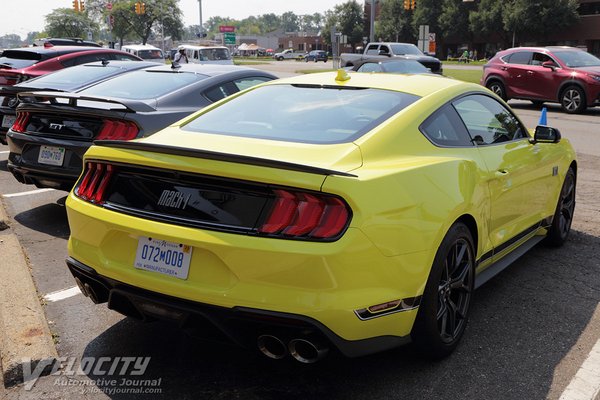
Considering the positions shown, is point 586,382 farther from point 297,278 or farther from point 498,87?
point 498,87

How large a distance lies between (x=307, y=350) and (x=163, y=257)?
0.81m

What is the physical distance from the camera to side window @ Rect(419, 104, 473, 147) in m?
3.57

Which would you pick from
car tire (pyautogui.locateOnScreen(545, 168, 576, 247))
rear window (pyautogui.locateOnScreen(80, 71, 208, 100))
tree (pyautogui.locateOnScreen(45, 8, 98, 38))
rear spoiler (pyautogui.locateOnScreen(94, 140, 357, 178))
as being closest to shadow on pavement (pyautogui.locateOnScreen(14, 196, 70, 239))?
rear window (pyautogui.locateOnScreen(80, 71, 208, 100))

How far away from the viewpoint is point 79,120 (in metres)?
5.66

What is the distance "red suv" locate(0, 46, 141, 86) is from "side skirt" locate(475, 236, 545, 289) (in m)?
8.32

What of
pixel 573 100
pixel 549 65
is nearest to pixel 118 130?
pixel 573 100

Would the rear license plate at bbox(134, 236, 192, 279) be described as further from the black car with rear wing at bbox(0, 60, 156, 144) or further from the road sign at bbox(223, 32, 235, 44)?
the road sign at bbox(223, 32, 235, 44)

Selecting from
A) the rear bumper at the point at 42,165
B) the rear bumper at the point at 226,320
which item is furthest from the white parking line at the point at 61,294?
the rear bumper at the point at 42,165

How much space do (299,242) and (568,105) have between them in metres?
16.0

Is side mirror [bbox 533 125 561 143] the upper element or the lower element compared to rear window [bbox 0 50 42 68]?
lower

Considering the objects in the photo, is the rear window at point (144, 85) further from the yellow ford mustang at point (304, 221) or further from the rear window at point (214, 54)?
the rear window at point (214, 54)

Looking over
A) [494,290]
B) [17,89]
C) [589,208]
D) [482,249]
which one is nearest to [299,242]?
[482,249]

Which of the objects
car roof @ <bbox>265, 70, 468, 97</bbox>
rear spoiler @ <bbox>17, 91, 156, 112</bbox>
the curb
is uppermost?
car roof @ <bbox>265, 70, 468, 97</bbox>

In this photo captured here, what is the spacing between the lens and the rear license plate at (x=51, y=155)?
18.7 feet
